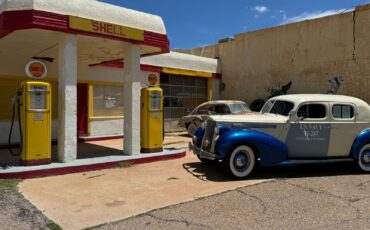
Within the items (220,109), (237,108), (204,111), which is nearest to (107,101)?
(204,111)

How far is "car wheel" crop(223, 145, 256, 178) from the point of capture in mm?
7832

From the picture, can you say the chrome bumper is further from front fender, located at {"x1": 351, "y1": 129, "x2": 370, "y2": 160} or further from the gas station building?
front fender, located at {"x1": 351, "y1": 129, "x2": 370, "y2": 160}

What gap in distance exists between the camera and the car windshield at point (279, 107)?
8.68m

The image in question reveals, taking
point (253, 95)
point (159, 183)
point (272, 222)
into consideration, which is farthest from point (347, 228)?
point (253, 95)

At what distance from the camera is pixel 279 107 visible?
902cm

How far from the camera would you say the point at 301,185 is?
749 cm

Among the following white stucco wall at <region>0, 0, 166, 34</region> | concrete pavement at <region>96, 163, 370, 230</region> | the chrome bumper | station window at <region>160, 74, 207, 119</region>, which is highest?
white stucco wall at <region>0, 0, 166, 34</region>

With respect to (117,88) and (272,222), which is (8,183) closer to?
(272,222)

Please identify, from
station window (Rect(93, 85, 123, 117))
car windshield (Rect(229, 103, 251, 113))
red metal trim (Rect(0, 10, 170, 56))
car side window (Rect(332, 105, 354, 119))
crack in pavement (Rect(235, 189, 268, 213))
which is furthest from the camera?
station window (Rect(93, 85, 123, 117))

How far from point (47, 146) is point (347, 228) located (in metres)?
6.18

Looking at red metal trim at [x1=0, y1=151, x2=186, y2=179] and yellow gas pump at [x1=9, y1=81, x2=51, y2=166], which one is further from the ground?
yellow gas pump at [x1=9, y1=81, x2=51, y2=166]

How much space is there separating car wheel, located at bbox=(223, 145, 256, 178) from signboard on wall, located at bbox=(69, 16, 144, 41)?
4.09 meters

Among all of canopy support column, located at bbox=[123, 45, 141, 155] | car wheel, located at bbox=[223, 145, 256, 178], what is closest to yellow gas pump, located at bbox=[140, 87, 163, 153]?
canopy support column, located at bbox=[123, 45, 141, 155]

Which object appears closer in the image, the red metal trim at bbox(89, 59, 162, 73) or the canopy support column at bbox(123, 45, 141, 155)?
the canopy support column at bbox(123, 45, 141, 155)
